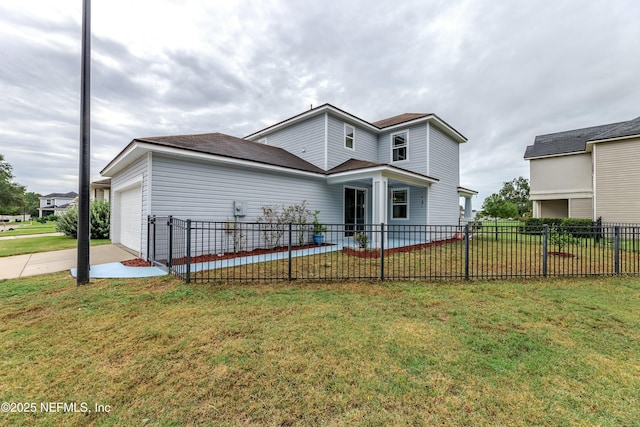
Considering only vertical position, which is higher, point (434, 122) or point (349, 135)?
point (434, 122)

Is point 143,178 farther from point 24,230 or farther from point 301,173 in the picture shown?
point 24,230

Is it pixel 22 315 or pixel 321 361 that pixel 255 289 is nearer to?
pixel 321 361

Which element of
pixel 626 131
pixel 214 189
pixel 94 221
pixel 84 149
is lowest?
pixel 94 221

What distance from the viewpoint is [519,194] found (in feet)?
142

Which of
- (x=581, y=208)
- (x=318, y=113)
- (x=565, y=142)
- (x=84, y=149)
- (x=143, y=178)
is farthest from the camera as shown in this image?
(x=565, y=142)

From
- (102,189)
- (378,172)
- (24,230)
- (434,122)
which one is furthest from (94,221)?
(434,122)

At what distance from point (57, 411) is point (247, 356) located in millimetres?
1423

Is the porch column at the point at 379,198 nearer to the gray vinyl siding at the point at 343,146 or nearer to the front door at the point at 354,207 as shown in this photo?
the front door at the point at 354,207

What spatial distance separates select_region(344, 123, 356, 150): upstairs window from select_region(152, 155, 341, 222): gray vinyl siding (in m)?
Result: 3.56

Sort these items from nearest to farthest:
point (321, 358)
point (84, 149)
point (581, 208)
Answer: point (321, 358) < point (84, 149) < point (581, 208)

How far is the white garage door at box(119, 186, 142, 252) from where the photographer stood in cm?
830

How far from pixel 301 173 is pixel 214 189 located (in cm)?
347

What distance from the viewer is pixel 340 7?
9.33 meters

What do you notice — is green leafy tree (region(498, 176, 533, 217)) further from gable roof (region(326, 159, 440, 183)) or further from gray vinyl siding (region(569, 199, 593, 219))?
gable roof (region(326, 159, 440, 183))
